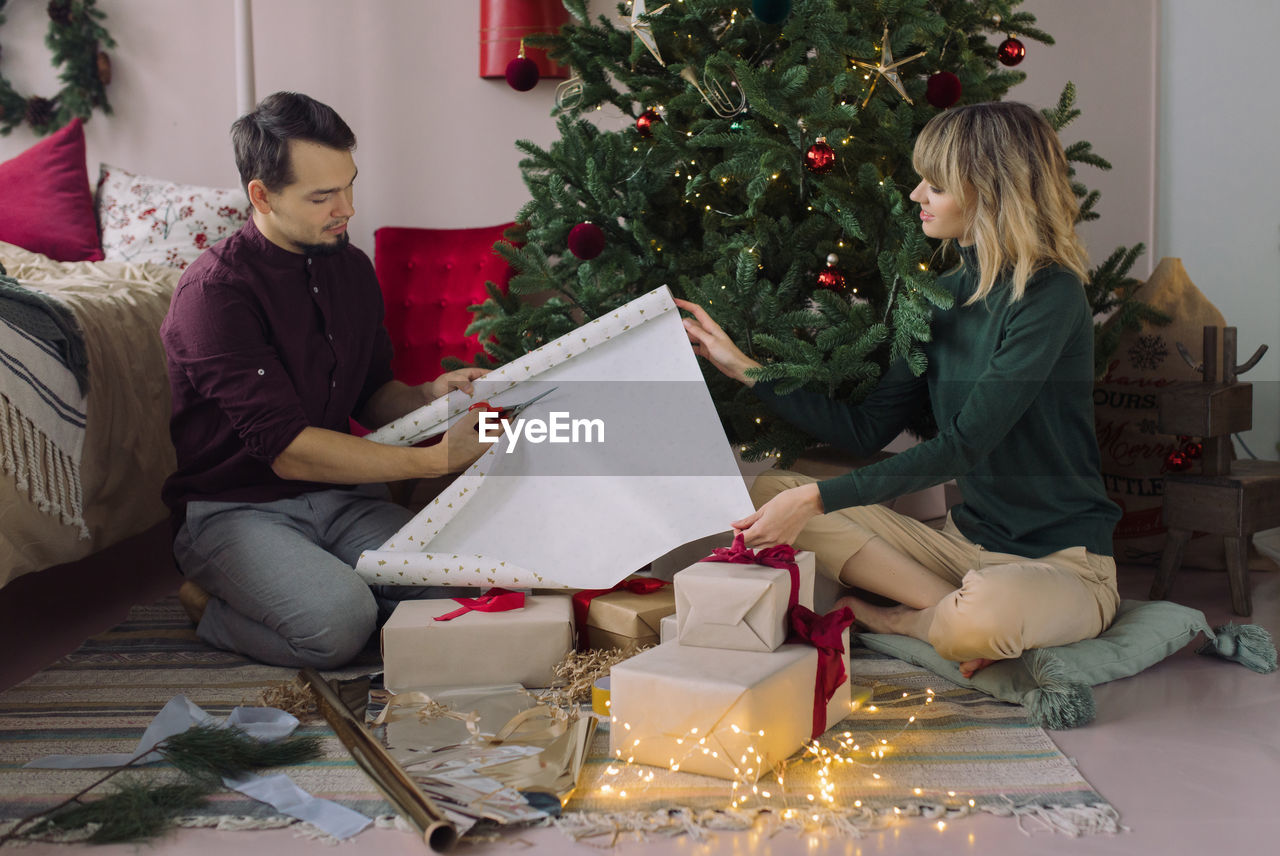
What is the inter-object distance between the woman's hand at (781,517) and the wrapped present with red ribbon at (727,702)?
0.17m

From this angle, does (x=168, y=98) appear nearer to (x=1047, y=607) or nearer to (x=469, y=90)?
(x=469, y=90)

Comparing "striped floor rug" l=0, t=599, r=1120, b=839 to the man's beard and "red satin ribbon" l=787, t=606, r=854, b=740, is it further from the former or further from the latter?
the man's beard

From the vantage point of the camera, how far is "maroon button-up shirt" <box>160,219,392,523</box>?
5.99ft

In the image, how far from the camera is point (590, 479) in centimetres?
184

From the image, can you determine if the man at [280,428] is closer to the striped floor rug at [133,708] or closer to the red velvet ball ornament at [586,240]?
the striped floor rug at [133,708]

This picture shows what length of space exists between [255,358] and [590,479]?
0.64m

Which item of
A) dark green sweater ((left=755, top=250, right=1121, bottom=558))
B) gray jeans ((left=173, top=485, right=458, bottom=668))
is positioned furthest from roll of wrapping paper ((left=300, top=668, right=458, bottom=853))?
dark green sweater ((left=755, top=250, right=1121, bottom=558))

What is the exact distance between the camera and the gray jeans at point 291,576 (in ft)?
5.91

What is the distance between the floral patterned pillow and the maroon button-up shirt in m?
1.10

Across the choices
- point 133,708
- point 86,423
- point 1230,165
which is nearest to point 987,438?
point 133,708

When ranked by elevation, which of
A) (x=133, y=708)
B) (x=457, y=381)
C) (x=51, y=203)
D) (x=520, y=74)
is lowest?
(x=133, y=708)

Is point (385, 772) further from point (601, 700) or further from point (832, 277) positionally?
point (832, 277)

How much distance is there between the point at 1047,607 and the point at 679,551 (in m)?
0.83

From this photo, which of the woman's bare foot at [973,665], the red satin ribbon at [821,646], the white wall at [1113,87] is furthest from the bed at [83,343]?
the white wall at [1113,87]
